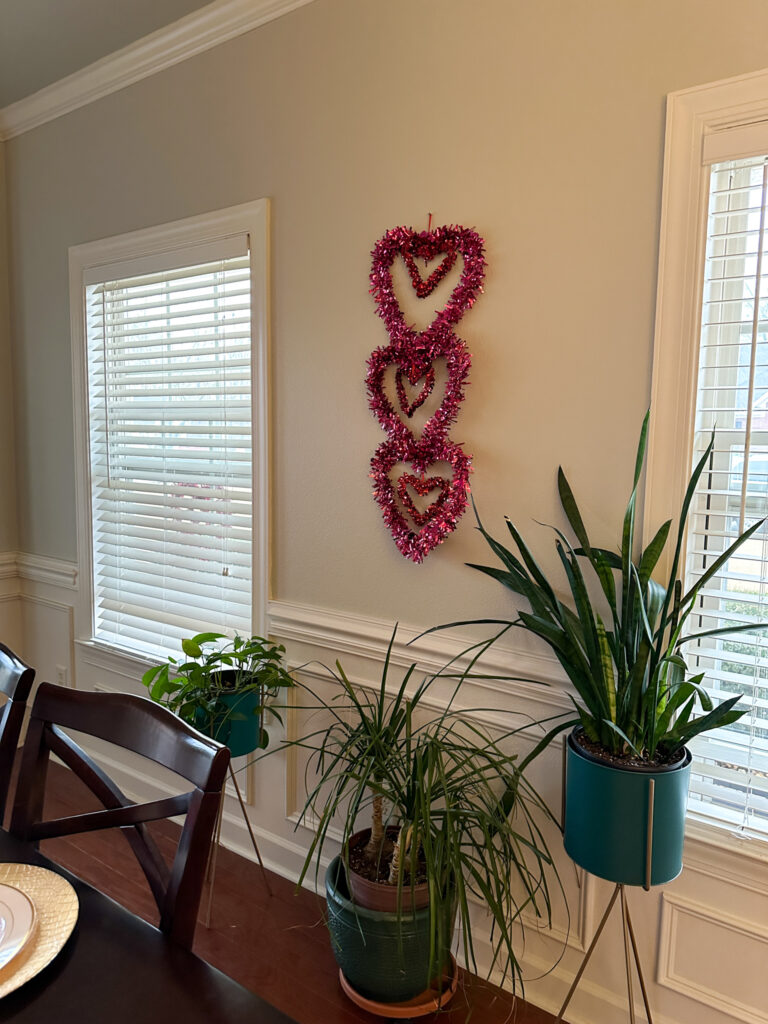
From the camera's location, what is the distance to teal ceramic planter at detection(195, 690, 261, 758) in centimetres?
203

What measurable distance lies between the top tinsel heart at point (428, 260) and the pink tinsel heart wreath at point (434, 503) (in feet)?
1.01

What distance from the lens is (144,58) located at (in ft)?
8.18

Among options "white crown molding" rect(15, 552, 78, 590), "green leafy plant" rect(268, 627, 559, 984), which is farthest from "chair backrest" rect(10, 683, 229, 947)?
"white crown molding" rect(15, 552, 78, 590)

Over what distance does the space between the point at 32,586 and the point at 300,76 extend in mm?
2416

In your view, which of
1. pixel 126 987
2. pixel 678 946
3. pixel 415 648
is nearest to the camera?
pixel 126 987

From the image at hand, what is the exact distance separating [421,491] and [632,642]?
69 centimetres

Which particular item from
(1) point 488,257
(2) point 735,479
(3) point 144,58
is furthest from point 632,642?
(3) point 144,58

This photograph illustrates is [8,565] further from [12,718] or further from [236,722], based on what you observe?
[12,718]

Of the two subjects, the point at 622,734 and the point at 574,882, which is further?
the point at 574,882

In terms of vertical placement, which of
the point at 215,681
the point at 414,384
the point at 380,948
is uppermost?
the point at 414,384

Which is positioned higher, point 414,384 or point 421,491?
point 414,384

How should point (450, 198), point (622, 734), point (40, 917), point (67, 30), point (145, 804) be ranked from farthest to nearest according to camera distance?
point (67, 30)
point (450, 198)
point (622, 734)
point (145, 804)
point (40, 917)

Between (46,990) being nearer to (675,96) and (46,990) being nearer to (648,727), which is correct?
(648,727)

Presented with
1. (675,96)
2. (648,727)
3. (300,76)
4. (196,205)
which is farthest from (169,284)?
(648,727)
